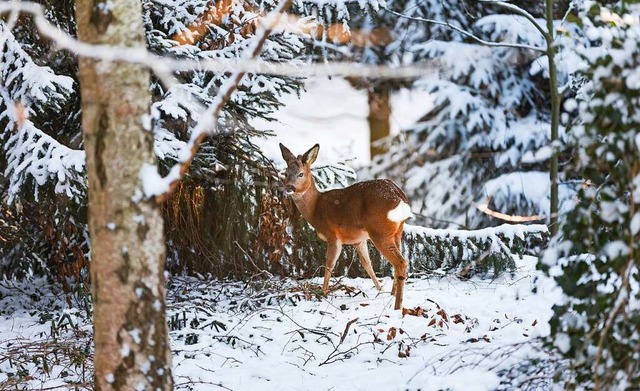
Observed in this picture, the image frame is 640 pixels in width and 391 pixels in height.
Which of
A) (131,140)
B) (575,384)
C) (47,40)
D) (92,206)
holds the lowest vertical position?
(575,384)

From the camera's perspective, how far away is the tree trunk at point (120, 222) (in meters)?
3.31

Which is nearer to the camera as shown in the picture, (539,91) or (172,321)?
(172,321)

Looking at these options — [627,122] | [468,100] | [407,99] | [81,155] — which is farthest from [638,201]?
[407,99]

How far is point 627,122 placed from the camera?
10.4 ft

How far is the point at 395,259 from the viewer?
696 cm

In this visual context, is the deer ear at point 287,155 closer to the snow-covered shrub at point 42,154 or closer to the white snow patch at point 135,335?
the snow-covered shrub at point 42,154

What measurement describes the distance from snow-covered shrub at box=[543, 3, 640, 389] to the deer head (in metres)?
4.27

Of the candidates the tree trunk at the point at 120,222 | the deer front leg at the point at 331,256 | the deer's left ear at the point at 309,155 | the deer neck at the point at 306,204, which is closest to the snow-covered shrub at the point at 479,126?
the deer's left ear at the point at 309,155

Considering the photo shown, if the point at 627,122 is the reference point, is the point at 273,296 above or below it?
below

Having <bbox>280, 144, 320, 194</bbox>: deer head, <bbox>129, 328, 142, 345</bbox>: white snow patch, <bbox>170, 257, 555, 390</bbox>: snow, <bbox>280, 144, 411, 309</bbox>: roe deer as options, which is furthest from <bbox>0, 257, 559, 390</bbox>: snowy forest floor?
<bbox>129, 328, 142, 345</bbox>: white snow patch

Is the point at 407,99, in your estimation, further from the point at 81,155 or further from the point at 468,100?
the point at 81,155

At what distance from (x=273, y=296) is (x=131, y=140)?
3.63 m

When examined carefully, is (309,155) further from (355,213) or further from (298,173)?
(355,213)

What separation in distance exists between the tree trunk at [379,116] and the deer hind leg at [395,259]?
21.8ft
